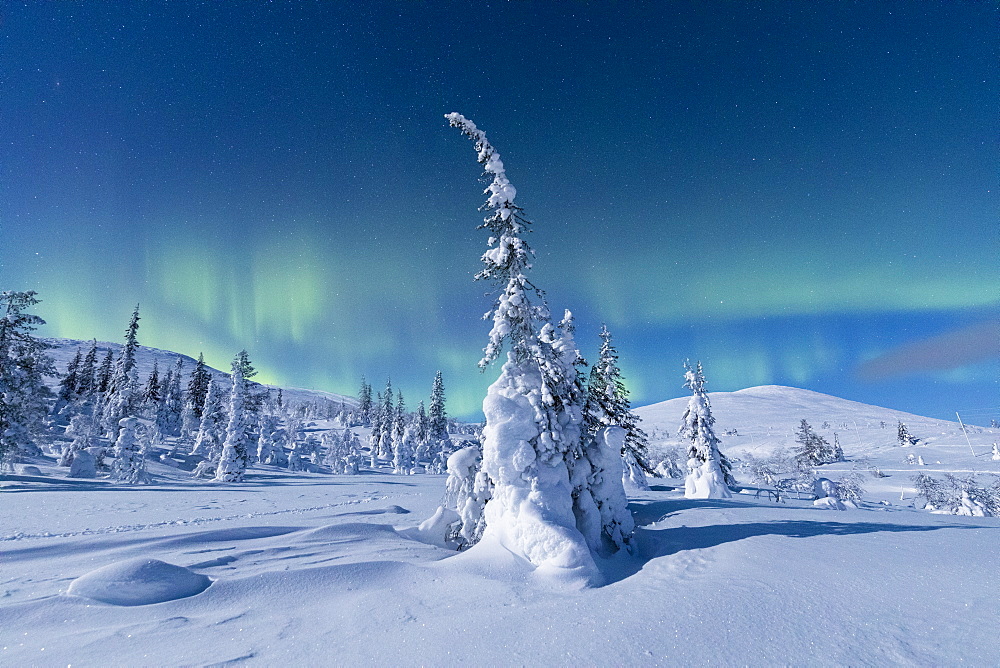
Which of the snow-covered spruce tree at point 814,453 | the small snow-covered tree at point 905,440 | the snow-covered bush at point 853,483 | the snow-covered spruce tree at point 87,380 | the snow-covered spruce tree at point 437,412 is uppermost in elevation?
the snow-covered spruce tree at point 87,380

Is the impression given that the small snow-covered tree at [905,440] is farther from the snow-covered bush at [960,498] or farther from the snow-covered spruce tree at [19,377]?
the snow-covered spruce tree at [19,377]

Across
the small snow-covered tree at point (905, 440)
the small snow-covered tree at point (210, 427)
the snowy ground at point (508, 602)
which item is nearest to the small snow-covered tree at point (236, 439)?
the small snow-covered tree at point (210, 427)

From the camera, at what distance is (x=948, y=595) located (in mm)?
5023

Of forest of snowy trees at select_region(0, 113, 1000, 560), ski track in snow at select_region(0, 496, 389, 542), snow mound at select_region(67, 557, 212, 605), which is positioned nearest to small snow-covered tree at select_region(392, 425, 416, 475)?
forest of snowy trees at select_region(0, 113, 1000, 560)

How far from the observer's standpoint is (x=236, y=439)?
1391 inches

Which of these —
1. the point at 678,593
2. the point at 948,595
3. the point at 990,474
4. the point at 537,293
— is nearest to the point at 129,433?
the point at 537,293

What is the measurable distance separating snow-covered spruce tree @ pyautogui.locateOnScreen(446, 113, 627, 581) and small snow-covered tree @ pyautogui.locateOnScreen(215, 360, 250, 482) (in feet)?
111

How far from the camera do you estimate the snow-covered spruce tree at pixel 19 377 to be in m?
23.5

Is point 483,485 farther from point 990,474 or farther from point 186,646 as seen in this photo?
point 990,474

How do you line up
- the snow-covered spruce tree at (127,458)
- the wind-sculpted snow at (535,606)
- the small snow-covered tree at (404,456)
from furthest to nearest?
the small snow-covered tree at (404,456) < the snow-covered spruce tree at (127,458) < the wind-sculpted snow at (535,606)

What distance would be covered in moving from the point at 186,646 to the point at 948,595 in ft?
29.7

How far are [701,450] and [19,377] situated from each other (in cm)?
4304

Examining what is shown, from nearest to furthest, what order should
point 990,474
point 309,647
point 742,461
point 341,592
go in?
point 309,647 < point 341,592 < point 990,474 < point 742,461

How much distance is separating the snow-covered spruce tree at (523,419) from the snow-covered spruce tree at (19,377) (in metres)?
30.8
